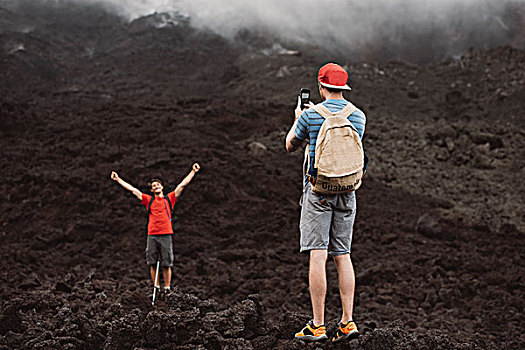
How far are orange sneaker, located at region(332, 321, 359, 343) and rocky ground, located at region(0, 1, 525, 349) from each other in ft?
0.34

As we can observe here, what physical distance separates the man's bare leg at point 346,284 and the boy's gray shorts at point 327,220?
56mm

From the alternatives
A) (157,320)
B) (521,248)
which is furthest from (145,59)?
(157,320)

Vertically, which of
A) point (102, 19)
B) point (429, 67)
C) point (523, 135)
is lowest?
point (523, 135)

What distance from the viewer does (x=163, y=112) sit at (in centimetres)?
1797

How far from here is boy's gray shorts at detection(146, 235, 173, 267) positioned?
5691 millimetres

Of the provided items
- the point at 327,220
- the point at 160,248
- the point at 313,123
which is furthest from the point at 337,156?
the point at 160,248

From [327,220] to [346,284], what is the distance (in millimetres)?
436

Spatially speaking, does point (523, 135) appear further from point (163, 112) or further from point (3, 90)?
point (3, 90)

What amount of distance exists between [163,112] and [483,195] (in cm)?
1053

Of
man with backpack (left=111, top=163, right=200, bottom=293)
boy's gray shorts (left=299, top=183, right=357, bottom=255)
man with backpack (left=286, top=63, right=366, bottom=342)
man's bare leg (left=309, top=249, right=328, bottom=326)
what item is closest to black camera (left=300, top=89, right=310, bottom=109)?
man with backpack (left=286, top=63, right=366, bottom=342)

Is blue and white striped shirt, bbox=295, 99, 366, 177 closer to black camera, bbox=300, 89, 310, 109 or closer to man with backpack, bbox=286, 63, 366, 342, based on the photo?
man with backpack, bbox=286, 63, 366, 342

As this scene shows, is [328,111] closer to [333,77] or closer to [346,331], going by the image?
[333,77]

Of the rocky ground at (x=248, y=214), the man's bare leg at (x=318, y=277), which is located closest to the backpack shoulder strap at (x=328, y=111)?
the man's bare leg at (x=318, y=277)

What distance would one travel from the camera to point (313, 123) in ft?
10.5
